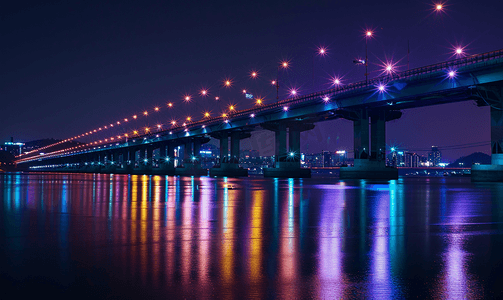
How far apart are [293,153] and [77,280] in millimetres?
88227

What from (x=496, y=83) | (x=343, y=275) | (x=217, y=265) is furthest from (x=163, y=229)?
(x=496, y=83)

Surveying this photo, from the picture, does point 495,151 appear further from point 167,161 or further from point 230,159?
point 167,161

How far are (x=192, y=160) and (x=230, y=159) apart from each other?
2219cm

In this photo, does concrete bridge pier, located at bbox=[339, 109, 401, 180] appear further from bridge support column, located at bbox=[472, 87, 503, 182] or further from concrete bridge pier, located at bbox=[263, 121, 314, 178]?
bridge support column, located at bbox=[472, 87, 503, 182]

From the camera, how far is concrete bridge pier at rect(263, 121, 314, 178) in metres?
91.5

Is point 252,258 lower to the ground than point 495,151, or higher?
lower

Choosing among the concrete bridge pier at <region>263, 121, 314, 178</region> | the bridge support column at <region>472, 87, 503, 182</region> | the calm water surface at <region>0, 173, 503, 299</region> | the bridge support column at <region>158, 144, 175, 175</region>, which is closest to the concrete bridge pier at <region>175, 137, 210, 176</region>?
the bridge support column at <region>158, 144, 175, 175</region>

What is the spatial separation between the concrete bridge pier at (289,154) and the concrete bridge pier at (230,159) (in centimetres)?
1625

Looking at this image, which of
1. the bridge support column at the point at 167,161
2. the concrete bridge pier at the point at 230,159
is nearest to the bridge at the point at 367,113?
the concrete bridge pier at the point at 230,159

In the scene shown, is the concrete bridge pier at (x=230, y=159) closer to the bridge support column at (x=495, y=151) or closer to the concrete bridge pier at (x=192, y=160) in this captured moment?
the concrete bridge pier at (x=192, y=160)

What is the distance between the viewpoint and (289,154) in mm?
93125

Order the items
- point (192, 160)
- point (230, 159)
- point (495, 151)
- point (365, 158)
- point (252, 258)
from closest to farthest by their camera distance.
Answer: point (252, 258) → point (495, 151) → point (365, 158) → point (230, 159) → point (192, 160)

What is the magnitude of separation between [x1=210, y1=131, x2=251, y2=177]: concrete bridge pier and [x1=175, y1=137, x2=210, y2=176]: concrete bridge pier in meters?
13.6

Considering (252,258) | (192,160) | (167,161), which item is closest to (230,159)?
(192,160)
